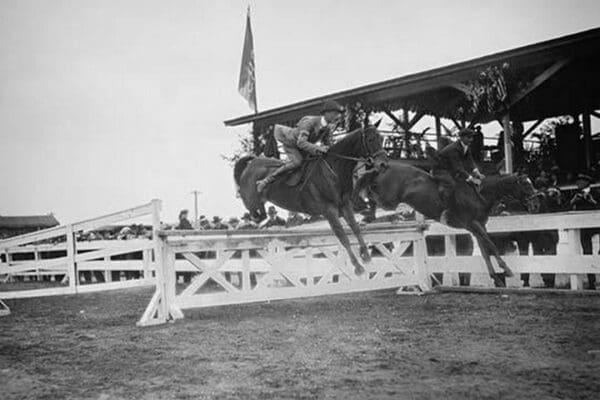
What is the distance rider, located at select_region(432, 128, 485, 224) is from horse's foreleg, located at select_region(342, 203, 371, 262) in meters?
1.94

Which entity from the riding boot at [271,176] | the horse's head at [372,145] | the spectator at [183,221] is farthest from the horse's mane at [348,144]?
the spectator at [183,221]

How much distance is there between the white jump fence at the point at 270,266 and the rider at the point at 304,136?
0.89 meters

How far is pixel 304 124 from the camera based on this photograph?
8203 millimetres

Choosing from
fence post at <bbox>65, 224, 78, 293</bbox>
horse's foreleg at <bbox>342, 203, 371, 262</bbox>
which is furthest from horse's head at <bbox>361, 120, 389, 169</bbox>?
fence post at <bbox>65, 224, 78, 293</bbox>

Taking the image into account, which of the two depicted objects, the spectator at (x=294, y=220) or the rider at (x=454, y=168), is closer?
the rider at (x=454, y=168)

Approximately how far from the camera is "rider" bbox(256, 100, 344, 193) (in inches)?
319

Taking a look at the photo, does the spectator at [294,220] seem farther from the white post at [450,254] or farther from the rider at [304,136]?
the rider at [304,136]

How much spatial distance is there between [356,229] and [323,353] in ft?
9.57

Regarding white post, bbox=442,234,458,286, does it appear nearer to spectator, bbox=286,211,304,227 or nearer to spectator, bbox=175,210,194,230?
spectator, bbox=286,211,304,227

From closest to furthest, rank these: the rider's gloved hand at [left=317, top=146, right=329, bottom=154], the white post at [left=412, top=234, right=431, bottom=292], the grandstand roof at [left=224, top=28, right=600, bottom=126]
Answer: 1. the rider's gloved hand at [left=317, top=146, right=329, bottom=154]
2. the white post at [left=412, top=234, right=431, bottom=292]
3. the grandstand roof at [left=224, top=28, right=600, bottom=126]

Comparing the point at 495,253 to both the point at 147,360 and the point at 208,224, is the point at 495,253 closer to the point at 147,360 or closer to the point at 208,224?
the point at 147,360

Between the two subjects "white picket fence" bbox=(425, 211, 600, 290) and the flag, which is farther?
the flag

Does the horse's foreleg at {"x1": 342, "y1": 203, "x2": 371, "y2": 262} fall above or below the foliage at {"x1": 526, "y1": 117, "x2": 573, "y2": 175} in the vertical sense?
below

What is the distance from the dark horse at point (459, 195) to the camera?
9.16 meters
